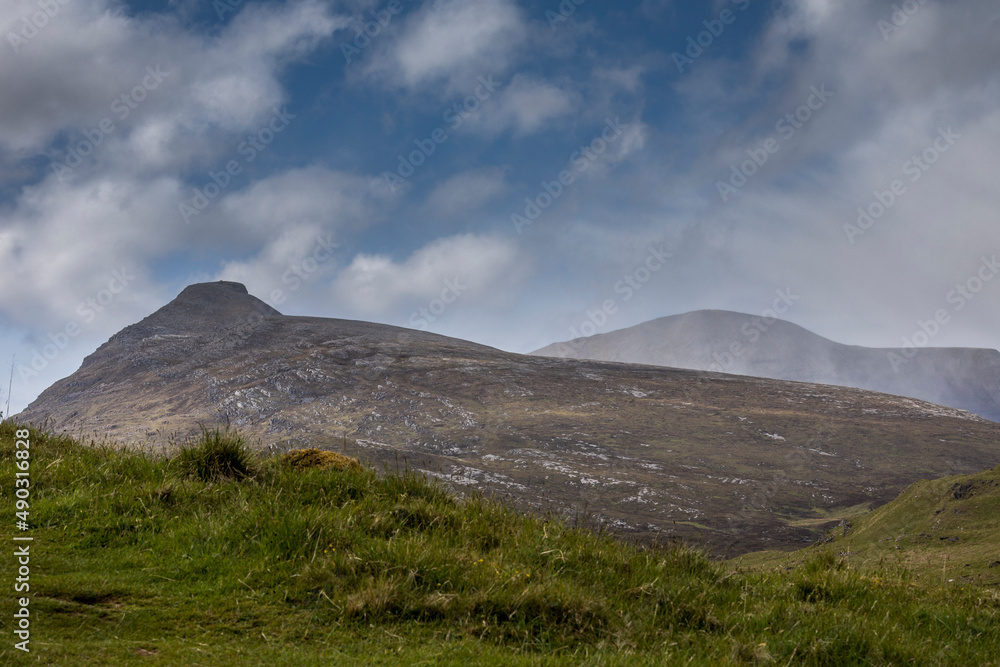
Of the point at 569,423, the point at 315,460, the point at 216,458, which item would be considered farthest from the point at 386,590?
the point at 569,423

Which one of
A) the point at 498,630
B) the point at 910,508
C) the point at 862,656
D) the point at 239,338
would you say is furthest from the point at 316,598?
the point at 239,338

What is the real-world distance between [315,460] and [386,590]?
15.5 ft

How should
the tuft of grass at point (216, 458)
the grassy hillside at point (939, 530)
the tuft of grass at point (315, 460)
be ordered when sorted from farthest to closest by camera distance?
the grassy hillside at point (939, 530) → the tuft of grass at point (315, 460) → the tuft of grass at point (216, 458)

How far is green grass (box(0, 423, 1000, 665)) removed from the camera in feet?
A: 15.5

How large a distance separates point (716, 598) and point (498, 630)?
289cm

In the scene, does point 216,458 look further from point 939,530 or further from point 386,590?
point 939,530

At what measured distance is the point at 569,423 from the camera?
119m

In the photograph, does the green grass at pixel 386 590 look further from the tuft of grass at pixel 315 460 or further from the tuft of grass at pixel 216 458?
the tuft of grass at pixel 315 460

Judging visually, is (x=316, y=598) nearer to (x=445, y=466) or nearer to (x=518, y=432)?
(x=445, y=466)

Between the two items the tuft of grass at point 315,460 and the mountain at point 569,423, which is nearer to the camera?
the tuft of grass at point 315,460

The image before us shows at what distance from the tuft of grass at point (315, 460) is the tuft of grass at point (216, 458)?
0.70 metres

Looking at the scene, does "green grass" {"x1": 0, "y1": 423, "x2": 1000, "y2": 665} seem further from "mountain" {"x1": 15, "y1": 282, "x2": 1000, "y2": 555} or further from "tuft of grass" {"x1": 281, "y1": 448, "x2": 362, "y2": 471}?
"mountain" {"x1": 15, "y1": 282, "x2": 1000, "y2": 555}

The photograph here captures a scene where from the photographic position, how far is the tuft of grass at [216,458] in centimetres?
834

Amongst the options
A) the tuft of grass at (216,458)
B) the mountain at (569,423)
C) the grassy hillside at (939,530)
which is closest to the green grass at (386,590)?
the tuft of grass at (216,458)
